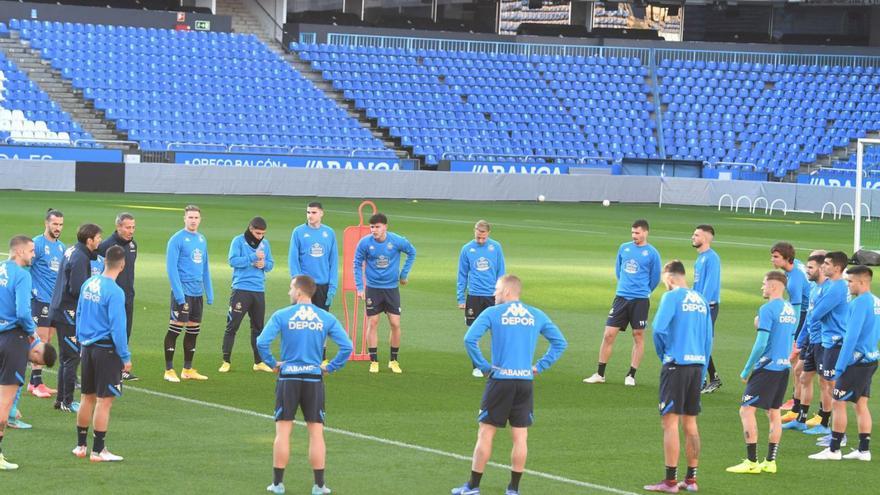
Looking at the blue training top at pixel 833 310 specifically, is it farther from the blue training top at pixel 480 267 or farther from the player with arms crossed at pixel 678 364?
the blue training top at pixel 480 267

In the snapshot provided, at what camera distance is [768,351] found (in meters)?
12.4

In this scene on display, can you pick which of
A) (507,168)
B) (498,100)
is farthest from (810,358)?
(498,100)

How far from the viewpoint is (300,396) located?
11.0 meters

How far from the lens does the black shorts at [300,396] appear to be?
10.9 metres

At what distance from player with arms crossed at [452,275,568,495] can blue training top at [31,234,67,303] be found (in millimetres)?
5900

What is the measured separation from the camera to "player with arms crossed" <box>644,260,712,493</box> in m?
11.6

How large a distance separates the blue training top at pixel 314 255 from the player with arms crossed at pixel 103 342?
5556 mm

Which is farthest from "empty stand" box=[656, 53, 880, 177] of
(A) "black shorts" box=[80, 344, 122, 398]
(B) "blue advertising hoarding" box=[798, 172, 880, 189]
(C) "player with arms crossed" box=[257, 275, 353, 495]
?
(C) "player with arms crossed" box=[257, 275, 353, 495]

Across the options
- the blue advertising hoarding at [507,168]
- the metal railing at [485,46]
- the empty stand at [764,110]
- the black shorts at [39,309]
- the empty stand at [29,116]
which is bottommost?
the black shorts at [39,309]

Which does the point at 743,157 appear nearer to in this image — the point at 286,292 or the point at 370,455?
the point at 286,292

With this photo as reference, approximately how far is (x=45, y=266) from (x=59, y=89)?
41.4 metres

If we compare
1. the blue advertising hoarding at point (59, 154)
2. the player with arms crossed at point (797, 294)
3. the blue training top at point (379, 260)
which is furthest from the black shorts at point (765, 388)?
the blue advertising hoarding at point (59, 154)

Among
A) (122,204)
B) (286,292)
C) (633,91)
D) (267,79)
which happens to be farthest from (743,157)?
(286,292)

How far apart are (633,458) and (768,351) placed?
1.66 meters
